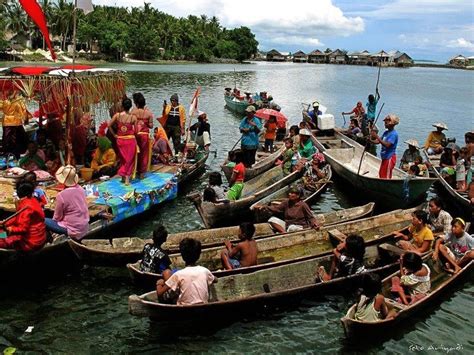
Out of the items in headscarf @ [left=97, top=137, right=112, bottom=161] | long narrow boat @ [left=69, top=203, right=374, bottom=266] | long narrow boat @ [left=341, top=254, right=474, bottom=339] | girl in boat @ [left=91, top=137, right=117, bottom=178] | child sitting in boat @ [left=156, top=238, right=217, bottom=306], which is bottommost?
long narrow boat @ [left=341, top=254, right=474, bottom=339]

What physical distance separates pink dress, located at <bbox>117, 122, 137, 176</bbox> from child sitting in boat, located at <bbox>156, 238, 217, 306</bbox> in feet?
16.0

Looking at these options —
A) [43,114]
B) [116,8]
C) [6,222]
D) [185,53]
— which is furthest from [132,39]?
[6,222]

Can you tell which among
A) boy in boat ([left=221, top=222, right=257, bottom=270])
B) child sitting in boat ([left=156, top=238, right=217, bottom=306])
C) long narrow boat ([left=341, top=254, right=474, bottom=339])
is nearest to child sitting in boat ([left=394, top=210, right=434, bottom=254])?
long narrow boat ([left=341, top=254, right=474, bottom=339])

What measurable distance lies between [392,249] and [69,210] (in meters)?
5.52

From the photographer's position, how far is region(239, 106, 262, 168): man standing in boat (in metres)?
13.2

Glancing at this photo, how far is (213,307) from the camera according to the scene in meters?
6.54

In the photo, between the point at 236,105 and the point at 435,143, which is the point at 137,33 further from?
the point at 435,143

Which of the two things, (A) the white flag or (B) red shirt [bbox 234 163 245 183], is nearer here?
(A) the white flag

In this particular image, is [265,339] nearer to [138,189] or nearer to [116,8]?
[138,189]

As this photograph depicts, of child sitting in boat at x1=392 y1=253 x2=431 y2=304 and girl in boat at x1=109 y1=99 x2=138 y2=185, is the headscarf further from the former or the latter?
child sitting in boat at x1=392 y1=253 x2=431 y2=304

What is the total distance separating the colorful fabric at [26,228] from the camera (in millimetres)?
7234

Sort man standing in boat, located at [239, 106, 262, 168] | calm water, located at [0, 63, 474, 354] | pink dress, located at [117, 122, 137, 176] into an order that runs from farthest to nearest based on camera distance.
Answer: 1. man standing in boat, located at [239, 106, 262, 168]
2. pink dress, located at [117, 122, 137, 176]
3. calm water, located at [0, 63, 474, 354]

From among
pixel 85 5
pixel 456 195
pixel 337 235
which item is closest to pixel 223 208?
pixel 337 235

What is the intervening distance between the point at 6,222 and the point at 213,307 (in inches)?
135
